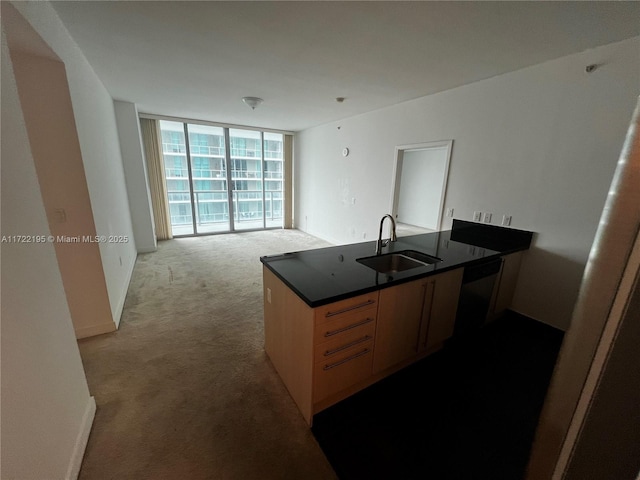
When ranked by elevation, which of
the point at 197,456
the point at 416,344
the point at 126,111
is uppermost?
the point at 126,111

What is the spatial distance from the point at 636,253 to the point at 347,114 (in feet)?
15.5

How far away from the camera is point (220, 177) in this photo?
20.1 feet

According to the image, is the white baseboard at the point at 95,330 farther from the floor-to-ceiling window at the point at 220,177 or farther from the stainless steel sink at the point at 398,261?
the floor-to-ceiling window at the point at 220,177

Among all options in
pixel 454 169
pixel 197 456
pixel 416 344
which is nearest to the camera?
pixel 197 456

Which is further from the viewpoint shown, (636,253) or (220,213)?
(220,213)

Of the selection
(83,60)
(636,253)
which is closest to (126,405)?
(636,253)

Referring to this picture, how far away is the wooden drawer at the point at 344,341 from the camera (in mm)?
1411

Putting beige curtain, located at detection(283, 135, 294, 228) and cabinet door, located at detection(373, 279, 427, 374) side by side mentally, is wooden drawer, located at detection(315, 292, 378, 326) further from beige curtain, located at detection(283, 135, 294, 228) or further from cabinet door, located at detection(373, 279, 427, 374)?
beige curtain, located at detection(283, 135, 294, 228)

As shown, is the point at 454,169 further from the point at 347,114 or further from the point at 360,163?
the point at 347,114

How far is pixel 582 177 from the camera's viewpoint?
216 centimetres

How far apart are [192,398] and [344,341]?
3.77 ft

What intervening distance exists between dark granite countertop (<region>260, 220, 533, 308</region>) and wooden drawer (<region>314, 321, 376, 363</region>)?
253mm

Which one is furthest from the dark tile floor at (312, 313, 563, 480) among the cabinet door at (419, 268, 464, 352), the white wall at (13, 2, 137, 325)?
the white wall at (13, 2, 137, 325)

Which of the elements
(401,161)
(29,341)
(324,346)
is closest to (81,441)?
(29,341)
